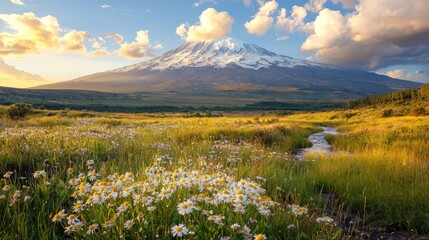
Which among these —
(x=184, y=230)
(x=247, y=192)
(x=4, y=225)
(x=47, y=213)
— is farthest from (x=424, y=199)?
(x=4, y=225)

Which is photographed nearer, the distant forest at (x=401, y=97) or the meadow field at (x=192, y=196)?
the meadow field at (x=192, y=196)

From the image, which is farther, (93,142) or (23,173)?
(93,142)

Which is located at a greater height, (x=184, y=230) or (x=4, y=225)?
(x=184, y=230)

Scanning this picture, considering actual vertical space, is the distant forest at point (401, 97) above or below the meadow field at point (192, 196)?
above

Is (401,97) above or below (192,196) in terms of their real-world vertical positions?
above

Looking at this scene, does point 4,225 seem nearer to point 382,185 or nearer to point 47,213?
point 47,213

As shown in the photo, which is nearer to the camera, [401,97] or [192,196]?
[192,196]

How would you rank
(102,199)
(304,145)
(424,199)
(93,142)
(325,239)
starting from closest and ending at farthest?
(102,199), (325,239), (424,199), (93,142), (304,145)

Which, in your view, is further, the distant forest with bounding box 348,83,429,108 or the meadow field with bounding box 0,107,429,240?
the distant forest with bounding box 348,83,429,108

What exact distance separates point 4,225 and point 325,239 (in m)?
3.63

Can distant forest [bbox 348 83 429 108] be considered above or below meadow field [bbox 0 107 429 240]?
above

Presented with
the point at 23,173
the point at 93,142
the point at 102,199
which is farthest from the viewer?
the point at 93,142

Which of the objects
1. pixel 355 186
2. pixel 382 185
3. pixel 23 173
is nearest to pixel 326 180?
pixel 355 186

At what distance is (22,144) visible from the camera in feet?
21.7
